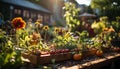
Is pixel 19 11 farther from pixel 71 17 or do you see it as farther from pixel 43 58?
pixel 43 58

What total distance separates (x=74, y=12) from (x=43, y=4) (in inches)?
866

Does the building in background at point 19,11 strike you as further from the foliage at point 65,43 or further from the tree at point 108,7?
the foliage at point 65,43

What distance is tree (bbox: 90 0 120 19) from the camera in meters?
27.4

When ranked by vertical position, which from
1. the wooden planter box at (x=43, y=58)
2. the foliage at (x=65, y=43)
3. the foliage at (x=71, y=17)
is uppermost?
the foliage at (x=71, y=17)

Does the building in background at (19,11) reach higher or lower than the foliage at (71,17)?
higher

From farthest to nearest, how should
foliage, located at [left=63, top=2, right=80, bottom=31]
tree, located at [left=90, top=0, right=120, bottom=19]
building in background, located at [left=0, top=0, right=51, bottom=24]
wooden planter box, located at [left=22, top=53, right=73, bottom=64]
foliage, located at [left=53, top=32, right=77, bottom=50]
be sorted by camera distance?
tree, located at [left=90, top=0, right=120, bottom=19] < building in background, located at [left=0, top=0, right=51, bottom=24] < foliage, located at [left=63, top=2, right=80, bottom=31] < foliage, located at [left=53, top=32, right=77, bottom=50] < wooden planter box, located at [left=22, top=53, right=73, bottom=64]

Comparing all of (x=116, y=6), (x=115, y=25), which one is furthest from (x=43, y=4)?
(x=115, y=25)

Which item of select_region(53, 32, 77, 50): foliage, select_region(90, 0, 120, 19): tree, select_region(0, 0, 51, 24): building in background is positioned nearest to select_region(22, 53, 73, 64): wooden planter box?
select_region(53, 32, 77, 50): foliage

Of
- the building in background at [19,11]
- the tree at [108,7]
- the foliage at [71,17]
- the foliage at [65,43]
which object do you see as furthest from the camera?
the tree at [108,7]

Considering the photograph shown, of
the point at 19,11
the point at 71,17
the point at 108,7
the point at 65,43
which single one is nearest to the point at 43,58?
the point at 65,43

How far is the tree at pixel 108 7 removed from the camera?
89.8 ft

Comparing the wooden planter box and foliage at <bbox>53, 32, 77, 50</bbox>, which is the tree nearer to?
foliage at <bbox>53, 32, 77, 50</bbox>

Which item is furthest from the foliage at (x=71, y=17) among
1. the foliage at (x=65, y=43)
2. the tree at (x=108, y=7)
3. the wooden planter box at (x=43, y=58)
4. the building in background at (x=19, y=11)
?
the wooden planter box at (x=43, y=58)

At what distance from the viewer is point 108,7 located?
28.1 metres
